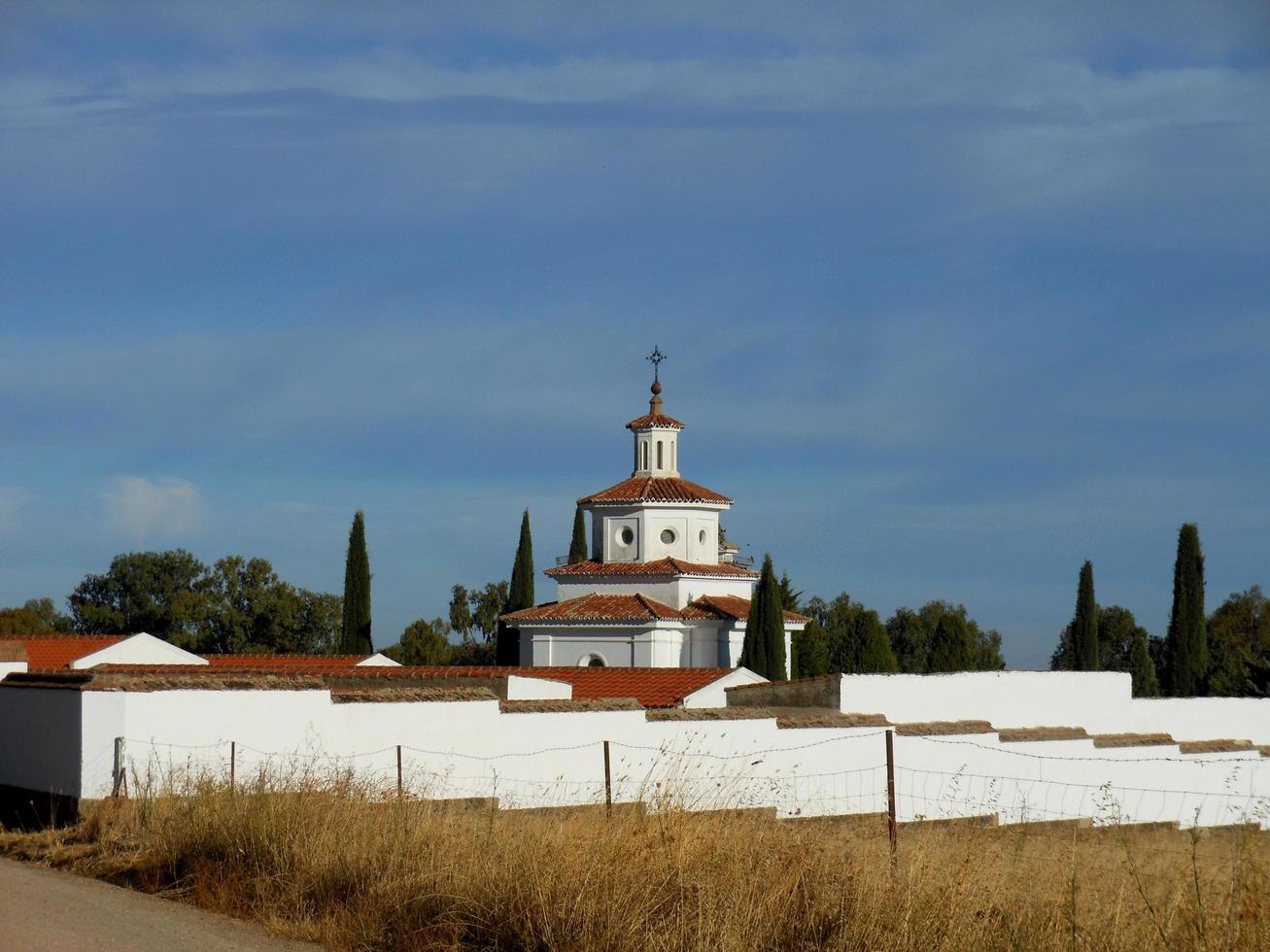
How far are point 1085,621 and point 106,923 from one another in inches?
2053

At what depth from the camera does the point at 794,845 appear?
28.6ft

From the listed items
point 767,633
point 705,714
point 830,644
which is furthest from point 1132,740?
point 830,644

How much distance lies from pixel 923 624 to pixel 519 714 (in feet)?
284

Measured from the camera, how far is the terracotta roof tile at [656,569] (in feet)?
173

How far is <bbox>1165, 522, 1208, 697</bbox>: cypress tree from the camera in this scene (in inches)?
2126

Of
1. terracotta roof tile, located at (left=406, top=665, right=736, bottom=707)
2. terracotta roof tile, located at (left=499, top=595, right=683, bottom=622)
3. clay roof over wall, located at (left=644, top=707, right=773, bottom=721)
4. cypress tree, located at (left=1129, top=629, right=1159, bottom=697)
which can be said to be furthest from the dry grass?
cypress tree, located at (left=1129, top=629, right=1159, bottom=697)

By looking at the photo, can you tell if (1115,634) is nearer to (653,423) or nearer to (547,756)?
(653,423)

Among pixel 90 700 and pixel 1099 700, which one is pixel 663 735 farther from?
pixel 1099 700

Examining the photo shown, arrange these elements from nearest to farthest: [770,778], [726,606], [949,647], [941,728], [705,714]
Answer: [770,778]
[705,714]
[941,728]
[726,606]
[949,647]

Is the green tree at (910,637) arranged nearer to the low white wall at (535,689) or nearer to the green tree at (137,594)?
the green tree at (137,594)

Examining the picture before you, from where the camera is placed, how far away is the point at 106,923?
9086 millimetres

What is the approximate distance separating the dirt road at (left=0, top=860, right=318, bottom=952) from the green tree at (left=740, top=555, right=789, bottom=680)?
124 feet

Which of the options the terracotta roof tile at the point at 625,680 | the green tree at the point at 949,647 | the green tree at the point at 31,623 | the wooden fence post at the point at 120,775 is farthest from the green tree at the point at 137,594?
the wooden fence post at the point at 120,775

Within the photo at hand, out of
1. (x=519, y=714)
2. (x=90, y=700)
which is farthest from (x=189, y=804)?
(x=519, y=714)
